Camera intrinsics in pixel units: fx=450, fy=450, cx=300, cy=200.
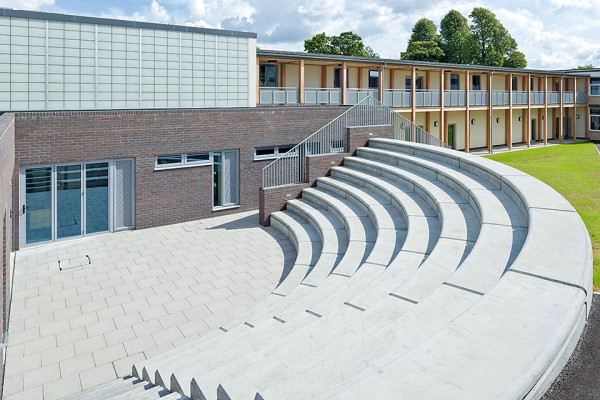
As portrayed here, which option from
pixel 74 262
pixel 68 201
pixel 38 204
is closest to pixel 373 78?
pixel 68 201

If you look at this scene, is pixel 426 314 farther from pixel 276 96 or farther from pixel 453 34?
pixel 453 34

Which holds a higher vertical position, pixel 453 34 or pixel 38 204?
pixel 453 34

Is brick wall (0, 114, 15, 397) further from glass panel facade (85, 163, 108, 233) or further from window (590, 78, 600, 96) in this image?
window (590, 78, 600, 96)

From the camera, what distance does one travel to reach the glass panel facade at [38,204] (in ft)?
37.2

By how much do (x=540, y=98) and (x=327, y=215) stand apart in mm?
32039

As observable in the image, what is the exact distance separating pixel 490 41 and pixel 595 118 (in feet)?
68.4

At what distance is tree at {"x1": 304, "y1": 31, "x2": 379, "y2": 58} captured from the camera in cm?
5681

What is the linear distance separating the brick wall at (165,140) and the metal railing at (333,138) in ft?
3.30

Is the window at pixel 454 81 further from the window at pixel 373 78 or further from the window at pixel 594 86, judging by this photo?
the window at pixel 594 86

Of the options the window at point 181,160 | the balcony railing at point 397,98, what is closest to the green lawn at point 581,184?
the balcony railing at point 397,98

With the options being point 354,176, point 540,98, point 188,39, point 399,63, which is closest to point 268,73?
point 399,63

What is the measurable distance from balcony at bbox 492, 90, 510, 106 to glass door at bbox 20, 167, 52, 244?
2938 cm

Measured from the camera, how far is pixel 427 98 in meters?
27.2

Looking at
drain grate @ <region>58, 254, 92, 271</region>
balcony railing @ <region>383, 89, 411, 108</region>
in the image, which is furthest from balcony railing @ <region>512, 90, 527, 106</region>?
drain grate @ <region>58, 254, 92, 271</region>
